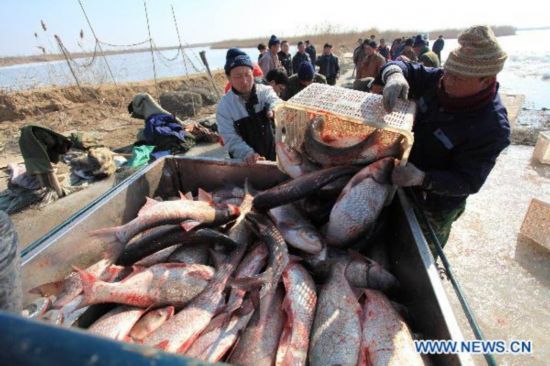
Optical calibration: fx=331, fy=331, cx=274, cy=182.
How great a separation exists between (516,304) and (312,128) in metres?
3.17

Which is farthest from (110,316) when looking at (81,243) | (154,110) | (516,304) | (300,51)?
(300,51)

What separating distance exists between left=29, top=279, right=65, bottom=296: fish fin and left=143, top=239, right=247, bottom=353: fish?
0.80 metres

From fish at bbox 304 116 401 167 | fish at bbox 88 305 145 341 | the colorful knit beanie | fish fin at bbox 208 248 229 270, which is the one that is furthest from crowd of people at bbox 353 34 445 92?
fish at bbox 88 305 145 341

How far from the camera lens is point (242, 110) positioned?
14.6 feet

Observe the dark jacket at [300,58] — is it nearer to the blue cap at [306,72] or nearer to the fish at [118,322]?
the blue cap at [306,72]

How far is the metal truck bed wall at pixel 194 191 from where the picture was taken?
2.04m

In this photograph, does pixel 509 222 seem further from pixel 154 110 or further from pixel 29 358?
pixel 154 110

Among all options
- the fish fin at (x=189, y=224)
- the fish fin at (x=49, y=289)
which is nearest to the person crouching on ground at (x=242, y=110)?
the fish fin at (x=189, y=224)

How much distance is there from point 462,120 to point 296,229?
1.63 metres

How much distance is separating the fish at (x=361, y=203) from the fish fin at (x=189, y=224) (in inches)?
47.5

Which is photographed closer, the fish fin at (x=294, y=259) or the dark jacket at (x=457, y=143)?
the dark jacket at (x=457, y=143)

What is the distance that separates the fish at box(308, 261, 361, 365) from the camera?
6.80 feet

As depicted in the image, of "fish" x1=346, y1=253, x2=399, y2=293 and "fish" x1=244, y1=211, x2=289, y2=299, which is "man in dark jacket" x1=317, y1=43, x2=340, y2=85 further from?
"fish" x1=346, y1=253, x2=399, y2=293

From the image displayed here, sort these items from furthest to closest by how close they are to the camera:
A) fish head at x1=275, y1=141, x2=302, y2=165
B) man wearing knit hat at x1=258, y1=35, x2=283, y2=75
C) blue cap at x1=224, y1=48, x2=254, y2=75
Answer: man wearing knit hat at x1=258, y1=35, x2=283, y2=75 < blue cap at x1=224, y1=48, x2=254, y2=75 < fish head at x1=275, y1=141, x2=302, y2=165
